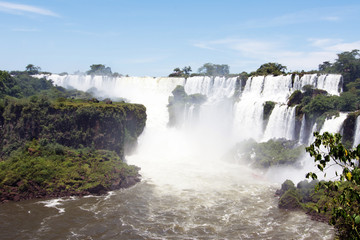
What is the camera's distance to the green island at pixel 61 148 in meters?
22.5

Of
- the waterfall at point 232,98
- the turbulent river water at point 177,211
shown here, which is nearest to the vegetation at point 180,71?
the waterfall at point 232,98

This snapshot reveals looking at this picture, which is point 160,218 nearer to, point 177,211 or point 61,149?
point 177,211

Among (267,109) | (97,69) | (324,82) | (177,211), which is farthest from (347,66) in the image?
(97,69)

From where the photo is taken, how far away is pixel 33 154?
25016mm

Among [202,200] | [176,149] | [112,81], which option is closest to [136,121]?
[176,149]

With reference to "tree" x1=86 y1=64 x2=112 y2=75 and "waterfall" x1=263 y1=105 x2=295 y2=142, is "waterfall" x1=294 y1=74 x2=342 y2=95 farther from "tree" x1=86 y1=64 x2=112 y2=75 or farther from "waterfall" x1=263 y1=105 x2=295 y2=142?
"tree" x1=86 y1=64 x2=112 y2=75

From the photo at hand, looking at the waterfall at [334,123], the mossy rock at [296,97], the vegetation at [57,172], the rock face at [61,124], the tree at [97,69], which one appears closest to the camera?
the vegetation at [57,172]

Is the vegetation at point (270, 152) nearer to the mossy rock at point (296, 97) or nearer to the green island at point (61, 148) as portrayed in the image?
the mossy rock at point (296, 97)

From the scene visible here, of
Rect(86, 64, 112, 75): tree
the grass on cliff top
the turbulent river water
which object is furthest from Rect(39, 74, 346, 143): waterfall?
Rect(86, 64, 112, 75): tree

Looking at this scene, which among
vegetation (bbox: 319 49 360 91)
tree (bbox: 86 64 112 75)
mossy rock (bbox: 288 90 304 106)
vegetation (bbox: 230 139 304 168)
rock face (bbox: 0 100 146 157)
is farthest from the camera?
tree (bbox: 86 64 112 75)

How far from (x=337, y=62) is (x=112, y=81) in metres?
40.9

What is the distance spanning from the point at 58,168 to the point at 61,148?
260 cm

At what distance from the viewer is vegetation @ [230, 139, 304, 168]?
28812 mm

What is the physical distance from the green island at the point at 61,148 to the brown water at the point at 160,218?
1.38 meters
